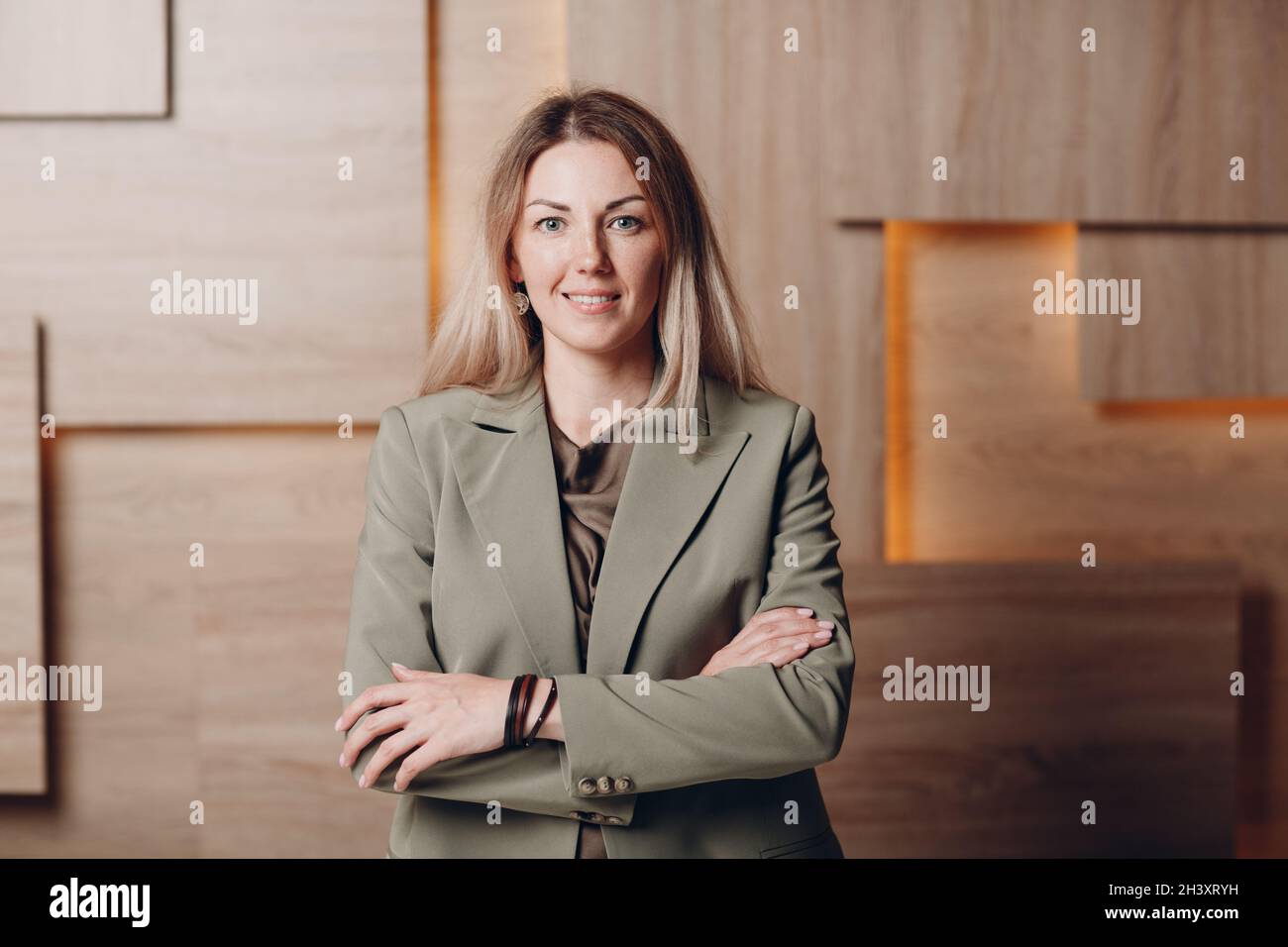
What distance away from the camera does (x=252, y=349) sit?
7.63 ft

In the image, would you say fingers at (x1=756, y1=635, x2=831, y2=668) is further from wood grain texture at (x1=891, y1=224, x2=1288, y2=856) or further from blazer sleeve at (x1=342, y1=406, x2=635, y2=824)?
wood grain texture at (x1=891, y1=224, x2=1288, y2=856)

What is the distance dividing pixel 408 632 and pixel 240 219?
1.34 metres

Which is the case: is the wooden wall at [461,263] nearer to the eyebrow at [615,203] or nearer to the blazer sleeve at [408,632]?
the eyebrow at [615,203]

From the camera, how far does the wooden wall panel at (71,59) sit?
2281 millimetres

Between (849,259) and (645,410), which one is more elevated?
(849,259)

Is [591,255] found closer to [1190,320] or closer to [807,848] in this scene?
[807,848]

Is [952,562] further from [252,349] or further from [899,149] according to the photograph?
[252,349]

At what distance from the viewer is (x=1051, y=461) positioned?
245 cm

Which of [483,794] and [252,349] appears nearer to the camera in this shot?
[483,794]

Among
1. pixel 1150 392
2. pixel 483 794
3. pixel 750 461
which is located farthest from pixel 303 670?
pixel 1150 392

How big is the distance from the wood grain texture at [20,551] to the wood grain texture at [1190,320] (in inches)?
93.4

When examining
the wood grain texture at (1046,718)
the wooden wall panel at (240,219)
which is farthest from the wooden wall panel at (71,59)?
the wood grain texture at (1046,718)

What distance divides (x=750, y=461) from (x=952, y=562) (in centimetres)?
108
